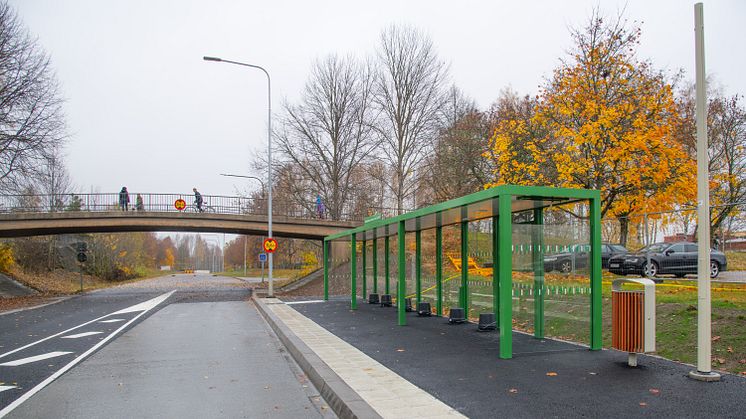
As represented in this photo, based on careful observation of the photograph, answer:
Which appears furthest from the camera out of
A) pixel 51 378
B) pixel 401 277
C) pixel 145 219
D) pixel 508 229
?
pixel 145 219

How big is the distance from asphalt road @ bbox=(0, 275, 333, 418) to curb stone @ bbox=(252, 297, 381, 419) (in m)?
0.14

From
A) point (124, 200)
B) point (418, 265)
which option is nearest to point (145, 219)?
point (124, 200)

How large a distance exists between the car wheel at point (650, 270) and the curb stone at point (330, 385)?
748cm

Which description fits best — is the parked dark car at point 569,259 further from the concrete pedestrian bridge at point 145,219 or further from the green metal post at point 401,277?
the concrete pedestrian bridge at point 145,219

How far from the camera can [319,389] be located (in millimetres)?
6961

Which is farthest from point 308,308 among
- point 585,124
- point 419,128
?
point 419,128

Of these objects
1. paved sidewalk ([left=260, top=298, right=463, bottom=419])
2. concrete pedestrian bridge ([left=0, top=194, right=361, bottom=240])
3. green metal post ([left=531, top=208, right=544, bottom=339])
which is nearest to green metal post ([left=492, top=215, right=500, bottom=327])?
green metal post ([left=531, top=208, right=544, bottom=339])

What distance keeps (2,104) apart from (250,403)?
2520cm

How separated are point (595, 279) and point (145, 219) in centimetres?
3015

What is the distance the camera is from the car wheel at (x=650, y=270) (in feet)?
39.5

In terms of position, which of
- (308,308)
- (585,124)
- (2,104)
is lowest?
(308,308)

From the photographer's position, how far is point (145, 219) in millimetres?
33562

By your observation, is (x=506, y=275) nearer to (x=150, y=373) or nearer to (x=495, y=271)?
(x=495, y=271)

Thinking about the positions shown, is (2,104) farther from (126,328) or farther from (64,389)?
(64,389)
